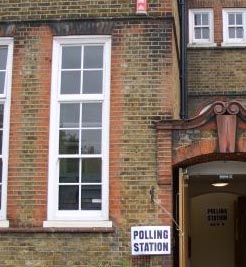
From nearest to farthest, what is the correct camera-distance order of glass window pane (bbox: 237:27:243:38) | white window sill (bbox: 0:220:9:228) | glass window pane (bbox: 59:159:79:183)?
white window sill (bbox: 0:220:9:228) < glass window pane (bbox: 59:159:79:183) < glass window pane (bbox: 237:27:243:38)

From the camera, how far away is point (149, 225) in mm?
10180

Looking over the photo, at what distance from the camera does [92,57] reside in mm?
10898

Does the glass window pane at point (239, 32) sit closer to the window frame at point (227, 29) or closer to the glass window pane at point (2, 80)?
the window frame at point (227, 29)

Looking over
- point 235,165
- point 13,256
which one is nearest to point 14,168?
point 13,256

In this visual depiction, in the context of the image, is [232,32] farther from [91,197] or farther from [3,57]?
[91,197]

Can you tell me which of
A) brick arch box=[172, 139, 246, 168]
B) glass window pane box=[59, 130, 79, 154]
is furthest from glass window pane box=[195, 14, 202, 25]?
glass window pane box=[59, 130, 79, 154]

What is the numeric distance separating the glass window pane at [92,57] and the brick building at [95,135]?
0.02 m

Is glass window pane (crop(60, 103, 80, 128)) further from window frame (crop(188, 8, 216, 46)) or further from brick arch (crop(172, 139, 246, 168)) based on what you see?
window frame (crop(188, 8, 216, 46))

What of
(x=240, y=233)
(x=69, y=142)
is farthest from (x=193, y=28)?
(x=69, y=142)

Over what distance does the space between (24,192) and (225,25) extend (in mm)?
8880

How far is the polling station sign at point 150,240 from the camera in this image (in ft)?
32.9

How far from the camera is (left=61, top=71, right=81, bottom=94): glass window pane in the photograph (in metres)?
10.8

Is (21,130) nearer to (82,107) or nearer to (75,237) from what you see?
(82,107)

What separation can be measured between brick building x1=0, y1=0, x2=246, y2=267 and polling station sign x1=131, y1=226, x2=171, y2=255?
0.11m
